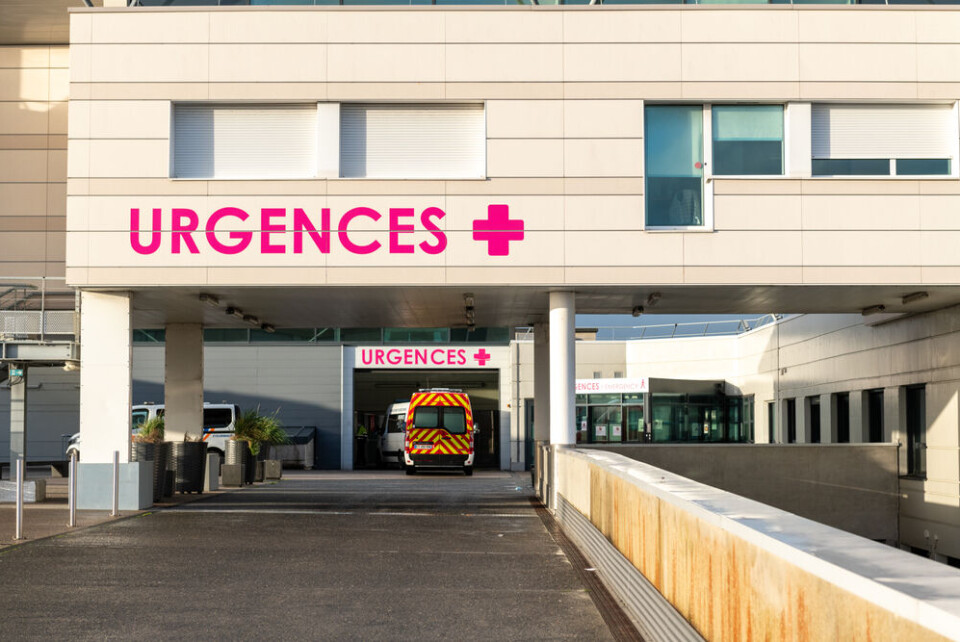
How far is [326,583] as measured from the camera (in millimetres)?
11562

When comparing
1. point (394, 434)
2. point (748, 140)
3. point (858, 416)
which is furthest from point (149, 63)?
point (394, 434)

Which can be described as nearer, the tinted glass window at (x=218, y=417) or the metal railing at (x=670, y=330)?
the tinted glass window at (x=218, y=417)

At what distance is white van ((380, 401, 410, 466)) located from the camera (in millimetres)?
47969

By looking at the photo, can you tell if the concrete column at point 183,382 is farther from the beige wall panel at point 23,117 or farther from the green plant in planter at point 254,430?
the beige wall panel at point 23,117

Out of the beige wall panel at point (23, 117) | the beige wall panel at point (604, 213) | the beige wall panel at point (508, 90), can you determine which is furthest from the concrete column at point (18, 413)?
the beige wall panel at point (604, 213)

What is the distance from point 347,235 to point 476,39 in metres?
3.73

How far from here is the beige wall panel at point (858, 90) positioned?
1961 centimetres

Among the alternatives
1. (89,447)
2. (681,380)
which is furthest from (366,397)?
(89,447)

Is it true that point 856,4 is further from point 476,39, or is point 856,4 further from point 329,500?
point 329,500

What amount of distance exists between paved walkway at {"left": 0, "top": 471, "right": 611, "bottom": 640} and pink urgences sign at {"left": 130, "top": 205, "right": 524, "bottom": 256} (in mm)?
4225

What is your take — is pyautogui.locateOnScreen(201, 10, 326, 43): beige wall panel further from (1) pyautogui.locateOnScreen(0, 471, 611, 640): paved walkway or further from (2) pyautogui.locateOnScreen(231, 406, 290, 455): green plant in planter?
(2) pyautogui.locateOnScreen(231, 406, 290, 455): green plant in planter

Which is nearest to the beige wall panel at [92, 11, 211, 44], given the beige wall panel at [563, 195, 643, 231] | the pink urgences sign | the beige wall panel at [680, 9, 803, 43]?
the pink urgences sign

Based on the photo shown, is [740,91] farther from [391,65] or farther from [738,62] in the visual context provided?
[391,65]

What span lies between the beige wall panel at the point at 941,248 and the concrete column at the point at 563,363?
5566 mm
